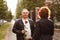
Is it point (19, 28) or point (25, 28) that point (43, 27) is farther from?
point (19, 28)

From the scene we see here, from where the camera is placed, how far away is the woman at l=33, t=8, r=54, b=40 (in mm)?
7379

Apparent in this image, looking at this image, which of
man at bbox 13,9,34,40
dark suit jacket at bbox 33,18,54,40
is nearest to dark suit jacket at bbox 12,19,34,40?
man at bbox 13,9,34,40

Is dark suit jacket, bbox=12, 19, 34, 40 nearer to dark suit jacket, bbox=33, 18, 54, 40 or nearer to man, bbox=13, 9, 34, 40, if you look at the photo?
man, bbox=13, 9, 34, 40

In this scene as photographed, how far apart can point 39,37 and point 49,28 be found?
1.18 feet

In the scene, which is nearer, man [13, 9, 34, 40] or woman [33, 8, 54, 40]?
woman [33, 8, 54, 40]

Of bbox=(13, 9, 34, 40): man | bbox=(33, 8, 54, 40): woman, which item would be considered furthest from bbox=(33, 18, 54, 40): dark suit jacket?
bbox=(13, 9, 34, 40): man

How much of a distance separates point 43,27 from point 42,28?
4cm

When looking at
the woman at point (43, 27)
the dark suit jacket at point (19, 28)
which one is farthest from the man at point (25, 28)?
the woman at point (43, 27)

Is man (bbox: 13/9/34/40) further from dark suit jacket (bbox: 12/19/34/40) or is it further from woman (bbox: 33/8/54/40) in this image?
woman (bbox: 33/8/54/40)

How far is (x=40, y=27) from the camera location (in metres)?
7.41

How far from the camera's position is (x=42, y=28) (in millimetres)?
7441

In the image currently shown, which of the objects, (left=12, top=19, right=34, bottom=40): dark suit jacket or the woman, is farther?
(left=12, top=19, right=34, bottom=40): dark suit jacket

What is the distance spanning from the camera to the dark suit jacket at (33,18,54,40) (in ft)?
24.1

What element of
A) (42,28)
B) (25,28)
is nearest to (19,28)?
(25,28)
